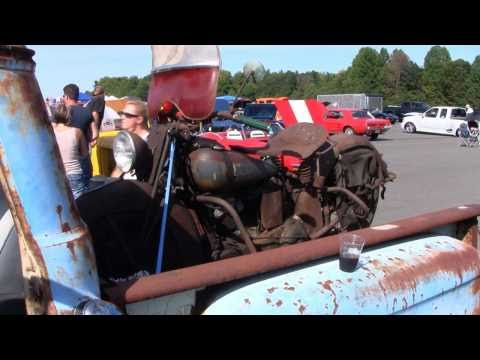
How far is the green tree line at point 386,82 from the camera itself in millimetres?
52594

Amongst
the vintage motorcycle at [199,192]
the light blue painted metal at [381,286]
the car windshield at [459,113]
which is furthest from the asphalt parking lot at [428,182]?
the car windshield at [459,113]

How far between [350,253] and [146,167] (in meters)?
1.15

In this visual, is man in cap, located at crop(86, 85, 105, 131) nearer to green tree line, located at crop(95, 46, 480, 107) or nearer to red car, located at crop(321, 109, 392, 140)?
red car, located at crop(321, 109, 392, 140)

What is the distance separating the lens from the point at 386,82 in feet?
201

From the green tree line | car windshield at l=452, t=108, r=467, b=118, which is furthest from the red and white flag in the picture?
the green tree line

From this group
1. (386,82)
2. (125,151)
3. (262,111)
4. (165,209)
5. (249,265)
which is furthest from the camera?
(386,82)

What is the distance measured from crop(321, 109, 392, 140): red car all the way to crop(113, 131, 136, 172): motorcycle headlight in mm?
22187

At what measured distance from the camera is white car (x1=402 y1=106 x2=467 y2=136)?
27672mm

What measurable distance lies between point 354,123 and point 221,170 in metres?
22.7

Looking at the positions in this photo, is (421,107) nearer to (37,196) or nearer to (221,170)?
(221,170)

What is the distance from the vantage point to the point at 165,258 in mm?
2545

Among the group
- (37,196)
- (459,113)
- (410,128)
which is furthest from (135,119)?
(410,128)
